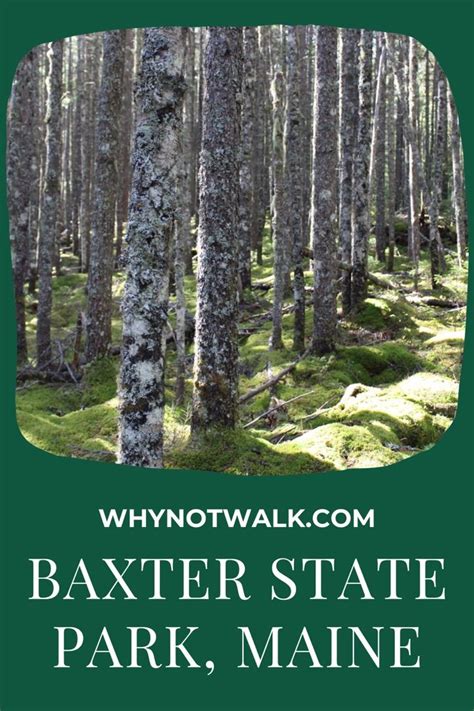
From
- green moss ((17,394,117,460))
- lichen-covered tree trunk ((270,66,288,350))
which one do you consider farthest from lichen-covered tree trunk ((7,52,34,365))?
lichen-covered tree trunk ((270,66,288,350))

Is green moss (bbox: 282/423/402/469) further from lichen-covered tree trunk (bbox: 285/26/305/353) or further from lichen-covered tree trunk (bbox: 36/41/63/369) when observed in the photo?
lichen-covered tree trunk (bbox: 36/41/63/369)

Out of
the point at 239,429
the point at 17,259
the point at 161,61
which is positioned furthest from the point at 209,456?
the point at 17,259

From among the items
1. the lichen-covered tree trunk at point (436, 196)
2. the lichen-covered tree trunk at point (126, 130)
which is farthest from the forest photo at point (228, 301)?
the lichen-covered tree trunk at point (126, 130)

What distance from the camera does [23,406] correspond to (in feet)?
34.2

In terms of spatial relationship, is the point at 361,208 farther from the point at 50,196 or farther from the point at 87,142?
the point at 87,142

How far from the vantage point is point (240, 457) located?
23.0ft

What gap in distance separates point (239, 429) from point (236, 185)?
8.59 feet

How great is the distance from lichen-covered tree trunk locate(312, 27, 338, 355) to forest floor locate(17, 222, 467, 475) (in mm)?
509

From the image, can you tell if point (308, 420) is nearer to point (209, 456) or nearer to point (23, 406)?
point (209, 456)

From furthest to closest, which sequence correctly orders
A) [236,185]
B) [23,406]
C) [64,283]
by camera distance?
[64,283]
[23,406]
[236,185]

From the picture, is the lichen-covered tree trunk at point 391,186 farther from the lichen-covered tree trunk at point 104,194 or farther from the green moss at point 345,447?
the green moss at point 345,447

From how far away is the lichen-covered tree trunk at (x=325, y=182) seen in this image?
444 inches

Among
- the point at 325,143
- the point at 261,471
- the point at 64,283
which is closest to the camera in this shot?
the point at 261,471

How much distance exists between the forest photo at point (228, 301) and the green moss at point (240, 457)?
0.7 inches
